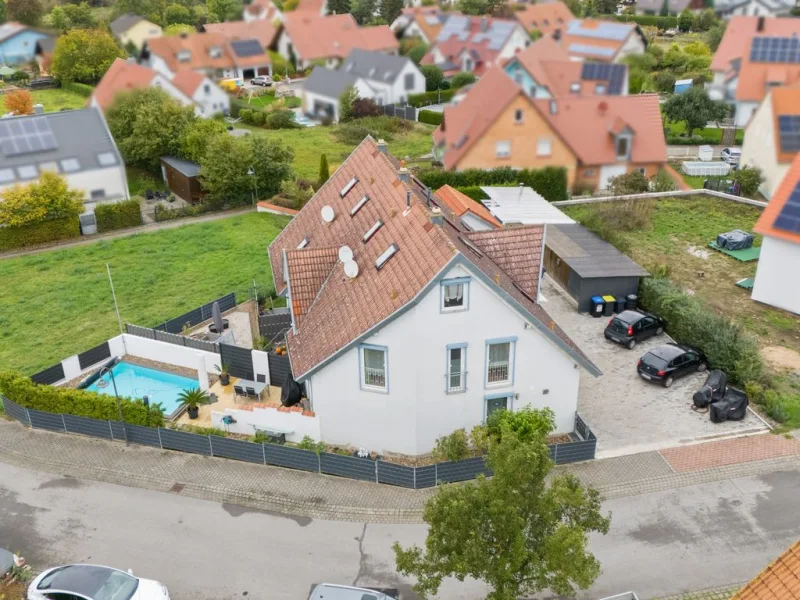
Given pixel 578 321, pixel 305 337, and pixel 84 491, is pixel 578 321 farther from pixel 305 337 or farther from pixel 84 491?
pixel 84 491

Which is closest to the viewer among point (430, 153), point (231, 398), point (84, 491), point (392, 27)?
point (84, 491)

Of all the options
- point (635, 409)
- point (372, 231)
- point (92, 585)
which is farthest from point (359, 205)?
point (92, 585)

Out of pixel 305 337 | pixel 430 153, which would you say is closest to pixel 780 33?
pixel 430 153

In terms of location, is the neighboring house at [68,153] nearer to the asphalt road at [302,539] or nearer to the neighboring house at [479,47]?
the asphalt road at [302,539]

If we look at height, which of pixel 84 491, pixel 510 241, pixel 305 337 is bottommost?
pixel 84 491

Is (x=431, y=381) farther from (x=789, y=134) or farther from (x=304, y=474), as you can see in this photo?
(x=789, y=134)
